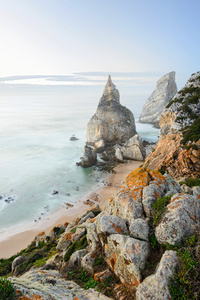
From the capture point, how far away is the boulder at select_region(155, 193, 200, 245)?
527 centimetres

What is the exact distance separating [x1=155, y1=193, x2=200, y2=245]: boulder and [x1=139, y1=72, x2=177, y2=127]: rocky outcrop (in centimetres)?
5595

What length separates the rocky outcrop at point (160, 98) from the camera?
196 ft

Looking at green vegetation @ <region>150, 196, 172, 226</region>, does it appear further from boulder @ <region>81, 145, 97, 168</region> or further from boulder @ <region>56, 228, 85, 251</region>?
boulder @ <region>81, 145, 97, 168</region>

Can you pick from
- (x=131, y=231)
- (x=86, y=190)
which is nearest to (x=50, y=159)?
(x=86, y=190)

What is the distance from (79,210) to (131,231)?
15391 millimetres

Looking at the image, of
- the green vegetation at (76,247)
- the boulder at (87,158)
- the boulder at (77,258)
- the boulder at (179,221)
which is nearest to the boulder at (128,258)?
the boulder at (179,221)

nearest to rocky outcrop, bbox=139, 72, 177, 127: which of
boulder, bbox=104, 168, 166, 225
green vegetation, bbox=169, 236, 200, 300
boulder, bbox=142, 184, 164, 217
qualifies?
boulder, bbox=104, 168, 166, 225

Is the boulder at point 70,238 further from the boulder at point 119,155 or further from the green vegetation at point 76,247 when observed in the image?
the boulder at point 119,155

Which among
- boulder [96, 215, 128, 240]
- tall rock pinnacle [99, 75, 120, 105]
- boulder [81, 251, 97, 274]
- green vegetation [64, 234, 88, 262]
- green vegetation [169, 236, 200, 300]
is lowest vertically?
green vegetation [64, 234, 88, 262]

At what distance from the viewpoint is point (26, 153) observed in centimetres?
4047

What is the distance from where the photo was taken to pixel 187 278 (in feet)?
13.7

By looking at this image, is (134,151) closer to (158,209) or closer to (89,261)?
(158,209)

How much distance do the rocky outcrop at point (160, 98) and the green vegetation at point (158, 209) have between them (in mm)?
55636

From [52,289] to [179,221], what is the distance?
3964mm
